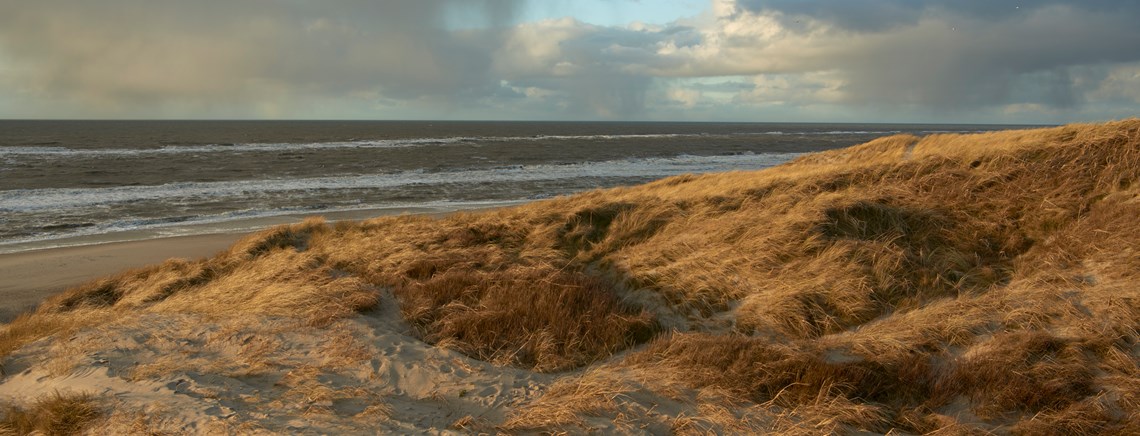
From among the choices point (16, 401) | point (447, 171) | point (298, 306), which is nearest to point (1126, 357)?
point (298, 306)

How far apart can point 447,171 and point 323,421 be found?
122 feet

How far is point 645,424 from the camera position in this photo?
220 inches

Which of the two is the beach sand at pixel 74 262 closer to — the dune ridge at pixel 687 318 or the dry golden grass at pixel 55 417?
the dune ridge at pixel 687 318

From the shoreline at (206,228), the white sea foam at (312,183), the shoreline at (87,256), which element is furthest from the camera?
the white sea foam at (312,183)

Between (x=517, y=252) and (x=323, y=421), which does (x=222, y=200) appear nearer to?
(x=517, y=252)

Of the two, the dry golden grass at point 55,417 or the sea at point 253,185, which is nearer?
the dry golden grass at point 55,417

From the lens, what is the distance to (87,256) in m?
15.9

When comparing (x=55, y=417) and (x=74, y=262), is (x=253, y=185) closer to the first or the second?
(x=74, y=262)

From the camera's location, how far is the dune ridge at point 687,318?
579 cm

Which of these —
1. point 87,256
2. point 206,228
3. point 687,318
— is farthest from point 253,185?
point 687,318

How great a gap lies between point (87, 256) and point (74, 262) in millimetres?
740

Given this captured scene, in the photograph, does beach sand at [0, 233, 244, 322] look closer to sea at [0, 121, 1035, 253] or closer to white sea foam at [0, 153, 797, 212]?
sea at [0, 121, 1035, 253]

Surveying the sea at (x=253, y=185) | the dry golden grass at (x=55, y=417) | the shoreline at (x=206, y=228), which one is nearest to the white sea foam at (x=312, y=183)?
the sea at (x=253, y=185)

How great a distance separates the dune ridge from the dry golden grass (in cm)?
14
